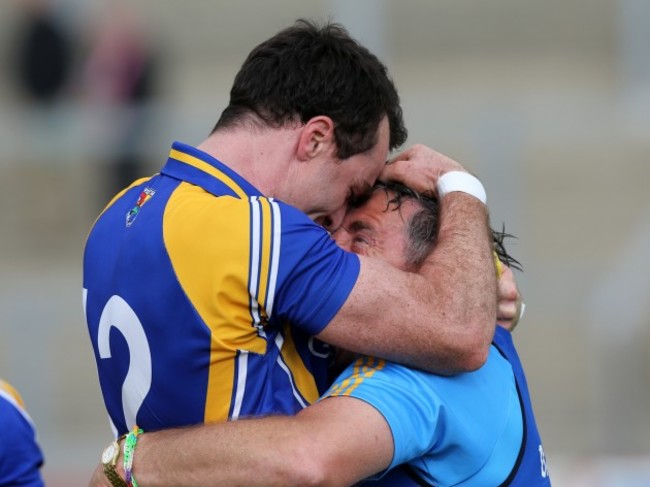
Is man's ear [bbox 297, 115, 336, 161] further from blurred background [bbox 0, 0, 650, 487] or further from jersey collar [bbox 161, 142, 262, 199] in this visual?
blurred background [bbox 0, 0, 650, 487]

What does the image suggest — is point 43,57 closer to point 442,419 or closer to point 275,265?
Result: point 275,265

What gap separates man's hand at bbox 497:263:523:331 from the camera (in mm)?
3566

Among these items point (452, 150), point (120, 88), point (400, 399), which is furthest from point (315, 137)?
point (120, 88)

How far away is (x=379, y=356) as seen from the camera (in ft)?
9.77

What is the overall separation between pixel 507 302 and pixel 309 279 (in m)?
0.91

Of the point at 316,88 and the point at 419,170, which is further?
the point at 419,170

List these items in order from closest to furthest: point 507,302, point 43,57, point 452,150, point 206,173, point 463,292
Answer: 1. point 463,292
2. point 206,173
3. point 507,302
4. point 452,150
5. point 43,57

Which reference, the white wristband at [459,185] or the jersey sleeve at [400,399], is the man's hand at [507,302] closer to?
the white wristband at [459,185]

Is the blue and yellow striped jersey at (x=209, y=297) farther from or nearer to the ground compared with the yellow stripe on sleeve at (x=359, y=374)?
farther from the ground

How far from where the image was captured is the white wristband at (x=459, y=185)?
332 centimetres

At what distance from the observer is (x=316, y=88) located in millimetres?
3213

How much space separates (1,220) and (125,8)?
2.18 meters

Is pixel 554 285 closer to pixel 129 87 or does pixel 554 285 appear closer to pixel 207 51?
pixel 129 87

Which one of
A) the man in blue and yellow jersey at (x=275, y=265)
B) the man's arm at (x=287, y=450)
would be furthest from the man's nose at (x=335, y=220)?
the man's arm at (x=287, y=450)
